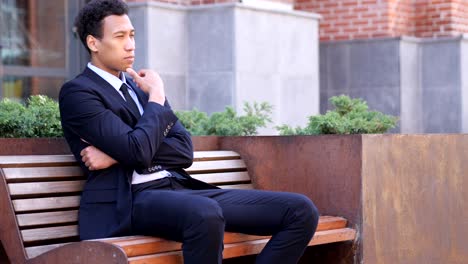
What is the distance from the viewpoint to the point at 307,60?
10461 mm

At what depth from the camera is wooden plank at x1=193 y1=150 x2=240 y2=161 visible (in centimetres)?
551

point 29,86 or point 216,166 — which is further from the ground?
point 29,86

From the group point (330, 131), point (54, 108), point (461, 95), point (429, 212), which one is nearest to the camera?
point (54, 108)

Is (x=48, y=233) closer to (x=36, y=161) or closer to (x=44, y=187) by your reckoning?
(x=44, y=187)

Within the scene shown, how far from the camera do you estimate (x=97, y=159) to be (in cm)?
447

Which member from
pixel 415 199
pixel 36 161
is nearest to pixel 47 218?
pixel 36 161

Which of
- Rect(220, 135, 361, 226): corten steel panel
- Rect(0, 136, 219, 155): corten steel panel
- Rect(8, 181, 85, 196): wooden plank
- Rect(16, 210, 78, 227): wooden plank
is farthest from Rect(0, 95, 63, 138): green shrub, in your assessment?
Rect(220, 135, 361, 226): corten steel panel

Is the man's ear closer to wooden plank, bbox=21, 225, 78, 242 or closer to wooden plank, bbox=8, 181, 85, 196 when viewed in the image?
wooden plank, bbox=8, 181, 85, 196

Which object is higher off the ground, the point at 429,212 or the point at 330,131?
the point at 330,131

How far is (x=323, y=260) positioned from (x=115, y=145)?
152 cm

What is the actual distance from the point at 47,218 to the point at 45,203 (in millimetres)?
66

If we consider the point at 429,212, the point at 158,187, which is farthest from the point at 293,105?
the point at 158,187

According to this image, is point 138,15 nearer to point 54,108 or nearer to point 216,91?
point 216,91

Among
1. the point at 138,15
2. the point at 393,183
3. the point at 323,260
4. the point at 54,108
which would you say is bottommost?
the point at 323,260
